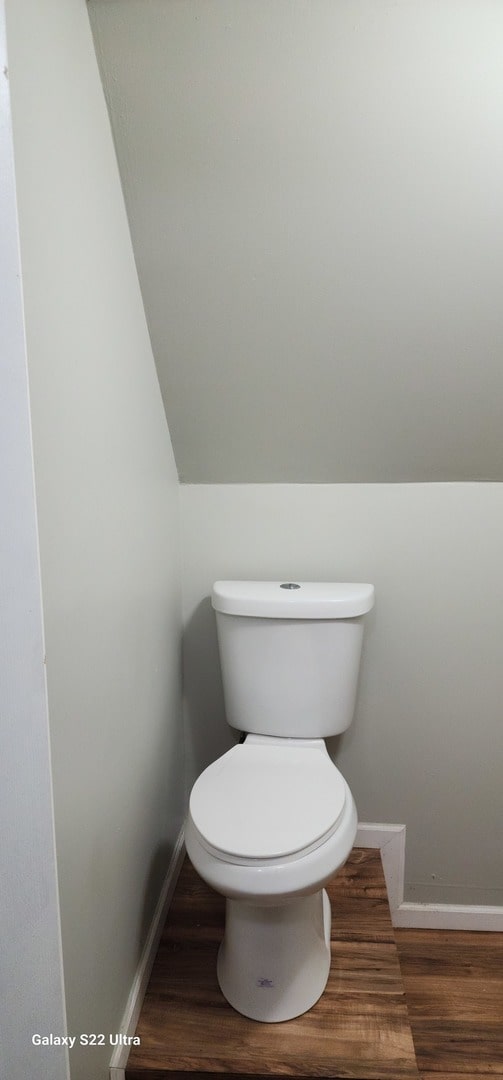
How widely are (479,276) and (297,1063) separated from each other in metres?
1.53

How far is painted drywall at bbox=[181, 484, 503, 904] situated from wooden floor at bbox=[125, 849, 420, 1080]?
315mm

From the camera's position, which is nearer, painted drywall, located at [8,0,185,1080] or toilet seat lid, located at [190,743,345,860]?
painted drywall, located at [8,0,185,1080]

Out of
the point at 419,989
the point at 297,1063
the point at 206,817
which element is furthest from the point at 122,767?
the point at 419,989

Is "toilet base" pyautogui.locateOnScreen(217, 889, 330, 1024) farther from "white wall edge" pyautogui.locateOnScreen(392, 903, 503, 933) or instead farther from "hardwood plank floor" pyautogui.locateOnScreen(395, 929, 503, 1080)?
"white wall edge" pyautogui.locateOnScreen(392, 903, 503, 933)

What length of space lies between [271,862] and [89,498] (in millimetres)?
684

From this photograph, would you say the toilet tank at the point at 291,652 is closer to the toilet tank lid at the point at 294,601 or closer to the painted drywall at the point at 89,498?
the toilet tank lid at the point at 294,601

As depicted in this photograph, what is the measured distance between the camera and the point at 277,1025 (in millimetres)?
1224

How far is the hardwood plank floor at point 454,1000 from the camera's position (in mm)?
1289

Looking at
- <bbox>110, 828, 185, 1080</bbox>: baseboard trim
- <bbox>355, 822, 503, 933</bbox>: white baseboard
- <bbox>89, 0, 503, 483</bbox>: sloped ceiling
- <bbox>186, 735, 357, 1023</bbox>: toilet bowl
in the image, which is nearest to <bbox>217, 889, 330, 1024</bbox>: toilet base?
<bbox>186, 735, 357, 1023</bbox>: toilet bowl

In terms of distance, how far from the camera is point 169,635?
1562mm

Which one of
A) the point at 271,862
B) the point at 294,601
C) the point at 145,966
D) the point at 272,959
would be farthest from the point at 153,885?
the point at 294,601

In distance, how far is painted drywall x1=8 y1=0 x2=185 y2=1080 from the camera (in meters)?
0.80

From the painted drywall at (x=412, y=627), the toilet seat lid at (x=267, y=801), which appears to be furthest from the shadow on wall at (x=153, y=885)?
the painted drywall at (x=412, y=627)

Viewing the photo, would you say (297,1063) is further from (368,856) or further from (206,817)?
(368,856)
